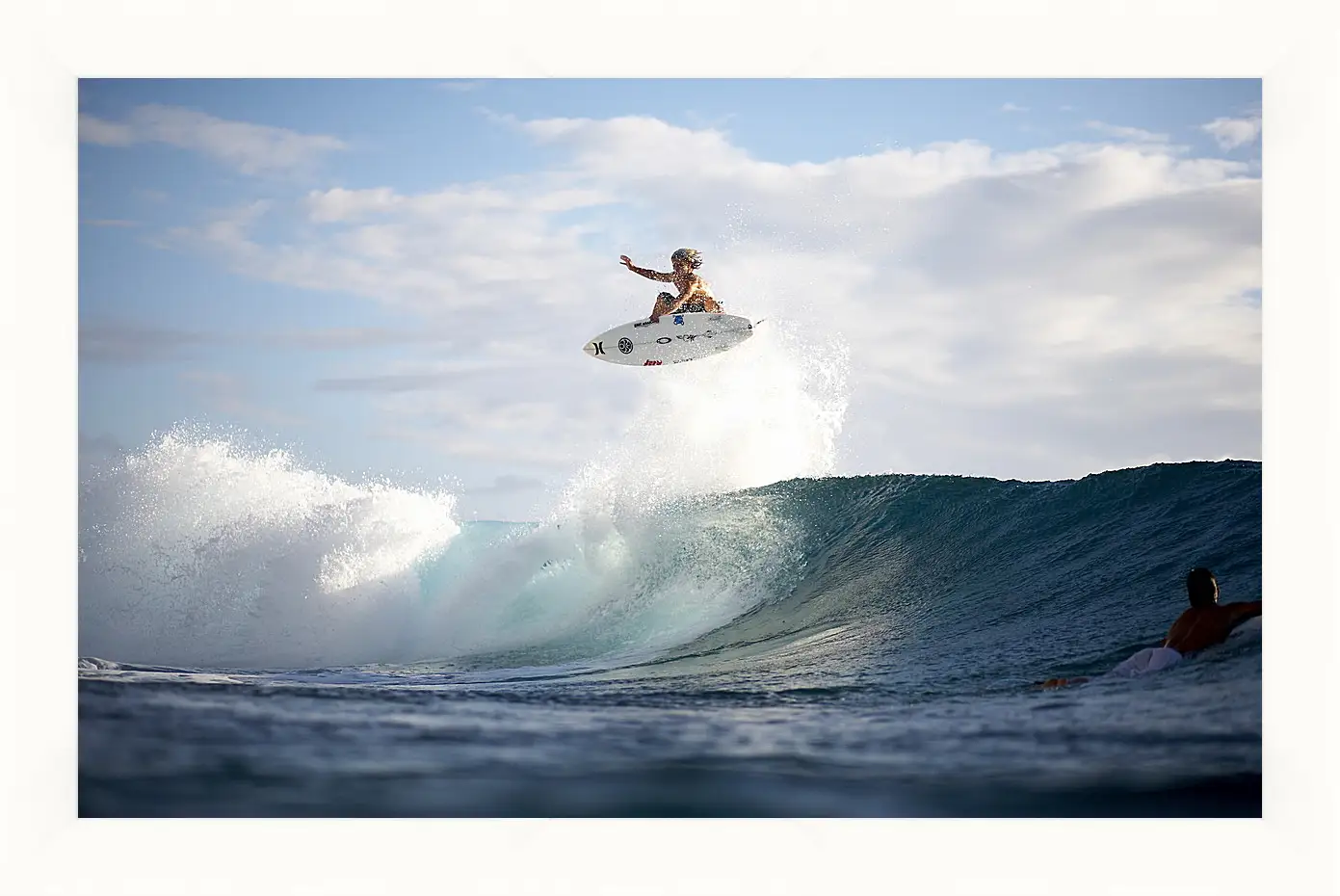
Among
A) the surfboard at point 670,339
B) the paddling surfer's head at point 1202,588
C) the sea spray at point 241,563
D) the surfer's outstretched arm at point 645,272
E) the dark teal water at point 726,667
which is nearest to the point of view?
the dark teal water at point 726,667

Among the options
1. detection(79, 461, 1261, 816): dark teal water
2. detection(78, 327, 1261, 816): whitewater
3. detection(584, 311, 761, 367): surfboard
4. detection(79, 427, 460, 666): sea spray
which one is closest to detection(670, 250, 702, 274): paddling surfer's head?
detection(584, 311, 761, 367): surfboard

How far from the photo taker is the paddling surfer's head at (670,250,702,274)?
20.0ft

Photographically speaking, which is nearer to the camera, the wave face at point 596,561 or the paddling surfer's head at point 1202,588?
the paddling surfer's head at point 1202,588

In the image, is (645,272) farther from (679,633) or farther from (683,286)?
(679,633)

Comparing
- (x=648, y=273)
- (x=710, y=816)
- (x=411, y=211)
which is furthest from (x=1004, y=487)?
(x=710, y=816)

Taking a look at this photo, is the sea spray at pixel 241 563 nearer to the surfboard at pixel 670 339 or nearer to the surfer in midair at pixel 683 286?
the surfboard at pixel 670 339

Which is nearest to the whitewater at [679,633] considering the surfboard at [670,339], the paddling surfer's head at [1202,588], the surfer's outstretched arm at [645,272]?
the paddling surfer's head at [1202,588]

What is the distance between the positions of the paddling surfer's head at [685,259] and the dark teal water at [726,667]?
213 centimetres

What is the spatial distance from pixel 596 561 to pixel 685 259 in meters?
2.53

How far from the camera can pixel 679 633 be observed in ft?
21.1

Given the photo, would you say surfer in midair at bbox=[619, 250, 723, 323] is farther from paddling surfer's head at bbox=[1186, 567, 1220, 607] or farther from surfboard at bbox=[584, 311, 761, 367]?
paddling surfer's head at bbox=[1186, 567, 1220, 607]

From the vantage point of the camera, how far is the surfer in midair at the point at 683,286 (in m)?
6.05

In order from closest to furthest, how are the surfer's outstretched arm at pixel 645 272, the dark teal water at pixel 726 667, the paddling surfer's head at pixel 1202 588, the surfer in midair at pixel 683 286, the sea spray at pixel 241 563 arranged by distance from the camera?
the dark teal water at pixel 726 667 < the paddling surfer's head at pixel 1202 588 < the surfer's outstretched arm at pixel 645 272 < the surfer in midair at pixel 683 286 < the sea spray at pixel 241 563
